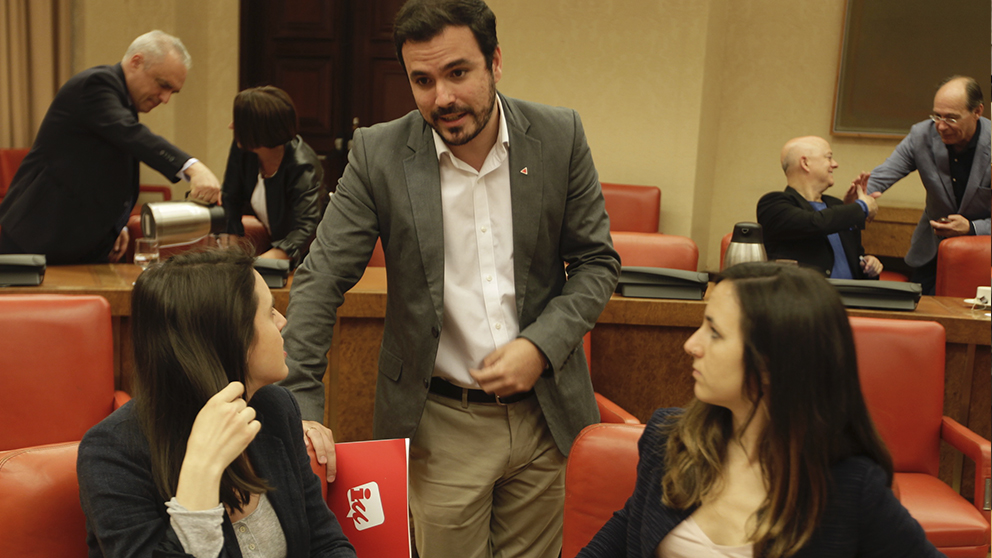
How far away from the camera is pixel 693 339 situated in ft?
4.25

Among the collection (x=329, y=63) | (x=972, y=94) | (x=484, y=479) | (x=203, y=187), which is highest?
(x=329, y=63)

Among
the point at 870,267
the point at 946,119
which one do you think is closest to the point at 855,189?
the point at 870,267

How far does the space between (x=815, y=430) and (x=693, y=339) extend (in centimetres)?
22

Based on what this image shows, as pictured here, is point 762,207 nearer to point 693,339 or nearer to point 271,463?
point 693,339

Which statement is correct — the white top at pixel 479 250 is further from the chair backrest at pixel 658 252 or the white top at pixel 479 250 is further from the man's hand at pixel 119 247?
the man's hand at pixel 119 247

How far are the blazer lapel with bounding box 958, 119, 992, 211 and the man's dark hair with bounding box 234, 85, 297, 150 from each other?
10.3 feet

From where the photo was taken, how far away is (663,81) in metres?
5.30

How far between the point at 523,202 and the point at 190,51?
4844mm

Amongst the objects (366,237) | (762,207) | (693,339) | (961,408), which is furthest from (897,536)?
(762,207)

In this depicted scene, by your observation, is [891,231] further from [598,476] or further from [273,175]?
[598,476]

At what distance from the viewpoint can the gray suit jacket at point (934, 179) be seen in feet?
13.0

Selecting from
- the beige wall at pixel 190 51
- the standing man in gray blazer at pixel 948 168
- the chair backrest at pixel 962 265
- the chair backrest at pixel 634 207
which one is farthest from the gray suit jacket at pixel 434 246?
the beige wall at pixel 190 51

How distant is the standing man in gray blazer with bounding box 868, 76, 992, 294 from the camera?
12.7ft

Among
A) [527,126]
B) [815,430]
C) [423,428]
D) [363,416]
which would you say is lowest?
[363,416]
